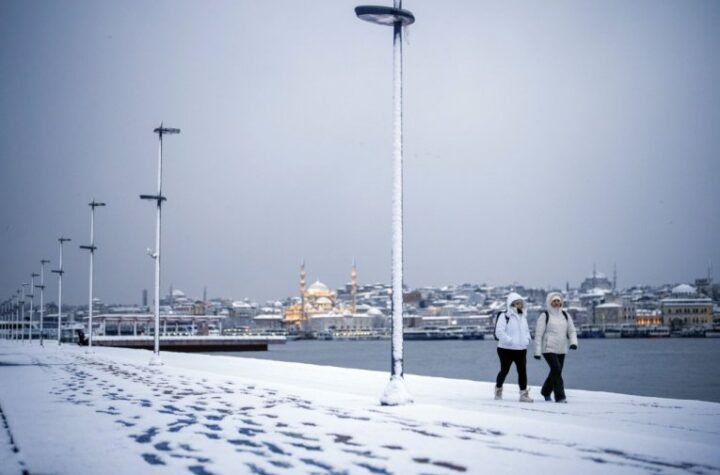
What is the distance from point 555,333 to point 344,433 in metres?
5.15

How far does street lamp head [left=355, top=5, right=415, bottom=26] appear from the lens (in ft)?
48.1

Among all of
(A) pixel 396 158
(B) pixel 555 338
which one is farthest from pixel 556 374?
(A) pixel 396 158

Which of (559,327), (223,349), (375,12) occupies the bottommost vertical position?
(223,349)

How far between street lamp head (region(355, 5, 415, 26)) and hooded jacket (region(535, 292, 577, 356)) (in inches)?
202

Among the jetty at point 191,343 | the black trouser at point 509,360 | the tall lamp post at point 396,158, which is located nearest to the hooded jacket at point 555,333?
the black trouser at point 509,360

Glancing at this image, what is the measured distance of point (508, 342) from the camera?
14562 millimetres

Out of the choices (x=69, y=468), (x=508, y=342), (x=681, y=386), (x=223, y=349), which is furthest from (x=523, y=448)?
(x=223, y=349)

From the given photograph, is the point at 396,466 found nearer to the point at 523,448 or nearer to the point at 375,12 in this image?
the point at 523,448

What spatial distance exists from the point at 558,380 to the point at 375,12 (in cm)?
650

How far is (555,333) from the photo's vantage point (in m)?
13.8

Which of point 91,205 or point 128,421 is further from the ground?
point 91,205

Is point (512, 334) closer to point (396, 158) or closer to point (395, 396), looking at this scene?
point (395, 396)

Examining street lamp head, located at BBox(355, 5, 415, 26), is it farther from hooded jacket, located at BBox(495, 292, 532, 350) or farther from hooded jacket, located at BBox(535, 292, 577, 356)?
hooded jacket, located at BBox(535, 292, 577, 356)

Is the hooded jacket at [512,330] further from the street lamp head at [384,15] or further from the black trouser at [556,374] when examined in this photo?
the street lamp head at [384,15]
